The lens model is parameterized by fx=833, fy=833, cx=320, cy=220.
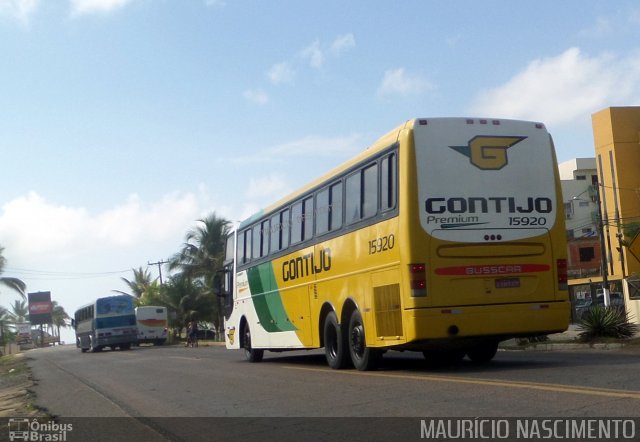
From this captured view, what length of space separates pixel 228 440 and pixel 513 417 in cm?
265

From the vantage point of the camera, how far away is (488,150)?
12773 mm

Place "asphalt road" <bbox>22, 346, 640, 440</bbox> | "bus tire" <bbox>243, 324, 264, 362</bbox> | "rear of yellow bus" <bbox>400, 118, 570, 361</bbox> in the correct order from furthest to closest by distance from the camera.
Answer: "bus tire" <bbox>243, 324, 264, 362</bbox> < "rear of yellow bus" <bbox>400, 118, 570, 361</bbox> < "asphalt road" <bbox>22, 346, 640, 440</bbox>

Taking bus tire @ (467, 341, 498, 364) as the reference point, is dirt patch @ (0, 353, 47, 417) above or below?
below

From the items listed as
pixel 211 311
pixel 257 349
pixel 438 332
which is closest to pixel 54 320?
pixel 211 311

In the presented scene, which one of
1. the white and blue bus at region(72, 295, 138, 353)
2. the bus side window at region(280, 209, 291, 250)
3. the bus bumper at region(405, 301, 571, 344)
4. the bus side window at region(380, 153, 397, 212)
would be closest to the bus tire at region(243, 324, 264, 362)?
the bus side window at region(280, 209, 291, 250)

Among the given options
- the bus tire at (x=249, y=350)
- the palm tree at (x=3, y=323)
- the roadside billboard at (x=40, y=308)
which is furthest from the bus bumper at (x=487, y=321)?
the roadside billboard at (x=40, y=308)

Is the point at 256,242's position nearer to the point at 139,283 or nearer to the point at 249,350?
the point at 249,350

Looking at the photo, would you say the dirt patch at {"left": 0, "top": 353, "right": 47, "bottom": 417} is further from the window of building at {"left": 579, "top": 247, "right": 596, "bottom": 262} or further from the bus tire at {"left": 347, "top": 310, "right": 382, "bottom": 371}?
the window of building at {"left": 579, "top": 247, "right": 596, "bottom": 262}

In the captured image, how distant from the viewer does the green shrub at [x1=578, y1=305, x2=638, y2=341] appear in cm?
1939

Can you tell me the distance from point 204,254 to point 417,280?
49884 millimetres

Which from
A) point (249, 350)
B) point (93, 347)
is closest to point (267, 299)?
point (249, 350)

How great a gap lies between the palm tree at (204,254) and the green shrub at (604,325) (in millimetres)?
42731

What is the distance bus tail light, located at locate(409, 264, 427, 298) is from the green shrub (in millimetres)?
8960

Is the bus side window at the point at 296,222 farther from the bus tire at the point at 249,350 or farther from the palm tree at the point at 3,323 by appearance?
the palm tree at the point at 3,323
